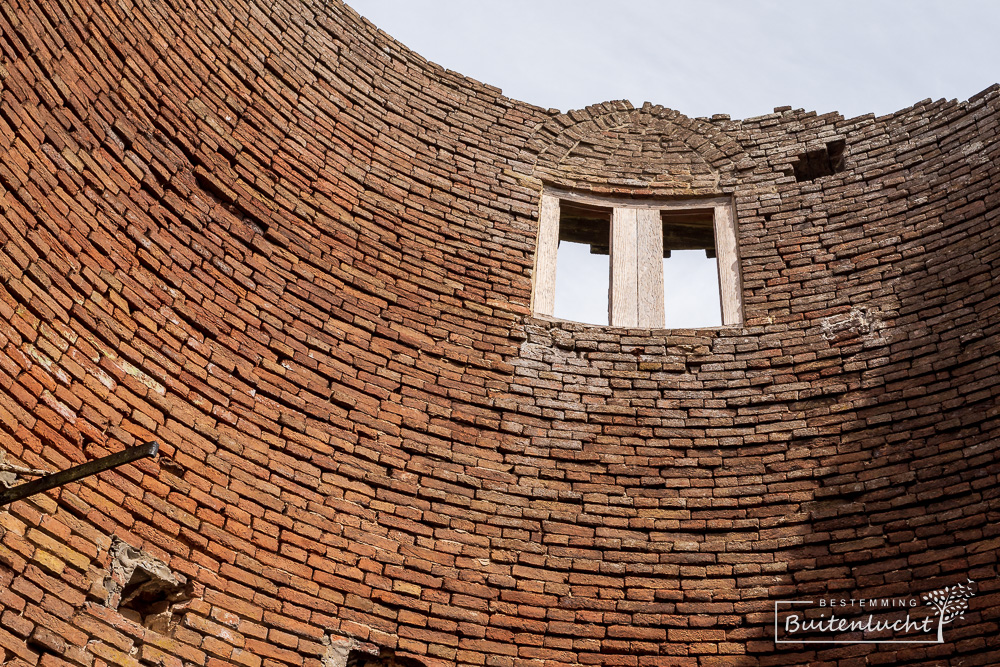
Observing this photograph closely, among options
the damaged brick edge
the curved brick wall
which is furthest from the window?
the damaged brick edge

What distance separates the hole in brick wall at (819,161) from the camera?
388 inches

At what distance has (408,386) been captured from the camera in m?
7.82

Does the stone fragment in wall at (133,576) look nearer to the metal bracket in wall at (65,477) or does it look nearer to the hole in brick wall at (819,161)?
the metal bracket in wall at (65,477)

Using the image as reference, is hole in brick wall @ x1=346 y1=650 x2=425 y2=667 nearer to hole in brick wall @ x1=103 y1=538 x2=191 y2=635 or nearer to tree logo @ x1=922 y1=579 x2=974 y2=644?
hole in brick wall @ x1=103 y1=538 x2=191 y2=635

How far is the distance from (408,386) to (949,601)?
3838 mm

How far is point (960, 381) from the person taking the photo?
7637mm

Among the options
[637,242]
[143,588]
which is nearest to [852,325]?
[637,242]

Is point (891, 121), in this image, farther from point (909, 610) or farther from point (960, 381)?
point (909, 610)

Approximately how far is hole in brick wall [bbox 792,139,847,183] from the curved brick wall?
134 millimetres

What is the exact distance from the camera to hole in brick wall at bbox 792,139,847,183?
9.87m

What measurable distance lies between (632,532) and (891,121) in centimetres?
488

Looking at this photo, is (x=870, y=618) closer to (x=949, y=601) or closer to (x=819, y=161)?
(x=949, y=601)

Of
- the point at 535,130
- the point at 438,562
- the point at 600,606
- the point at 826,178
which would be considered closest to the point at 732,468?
the point at 600,606

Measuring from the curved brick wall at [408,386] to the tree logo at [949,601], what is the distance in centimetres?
6
